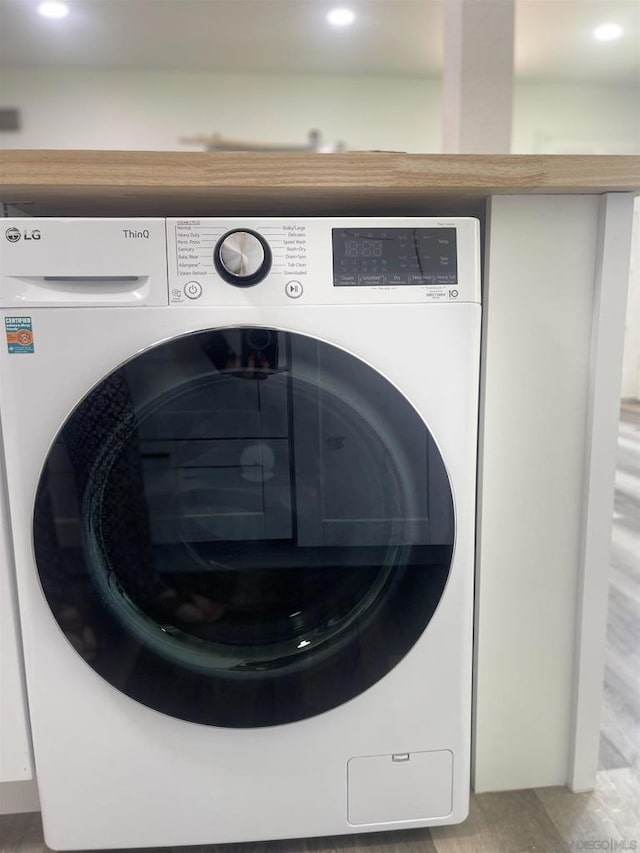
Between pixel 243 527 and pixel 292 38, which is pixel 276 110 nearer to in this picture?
pixel 292 38

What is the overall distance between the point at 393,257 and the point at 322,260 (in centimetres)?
9

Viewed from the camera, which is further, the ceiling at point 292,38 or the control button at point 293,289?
the ceiling at point 292,38

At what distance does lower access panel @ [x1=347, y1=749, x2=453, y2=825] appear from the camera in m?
0.82

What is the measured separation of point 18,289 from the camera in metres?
0.72

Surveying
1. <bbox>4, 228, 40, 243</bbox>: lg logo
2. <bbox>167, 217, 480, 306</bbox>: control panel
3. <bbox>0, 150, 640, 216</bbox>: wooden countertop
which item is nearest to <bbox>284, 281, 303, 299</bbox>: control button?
<bbox>167, 217, 480, 306</bbox>: control panel

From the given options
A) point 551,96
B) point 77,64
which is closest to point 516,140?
point 551,96

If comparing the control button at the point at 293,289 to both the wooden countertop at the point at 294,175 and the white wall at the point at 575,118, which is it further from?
the white wall at the point at 575,118

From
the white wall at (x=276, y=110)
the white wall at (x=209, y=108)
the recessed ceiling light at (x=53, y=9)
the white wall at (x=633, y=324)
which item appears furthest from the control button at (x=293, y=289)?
the white wall at (x=209, y=108)

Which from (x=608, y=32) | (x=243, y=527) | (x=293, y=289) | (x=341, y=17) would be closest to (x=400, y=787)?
(x=243, y=527)

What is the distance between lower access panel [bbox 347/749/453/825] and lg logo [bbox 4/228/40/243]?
752 millimetres

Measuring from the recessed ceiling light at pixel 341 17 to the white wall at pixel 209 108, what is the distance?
2.57 feet

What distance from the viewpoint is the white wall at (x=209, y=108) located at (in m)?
3.97

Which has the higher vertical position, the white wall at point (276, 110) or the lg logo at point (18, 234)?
the white wall at point (276, 110)

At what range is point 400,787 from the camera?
0.83 meters
